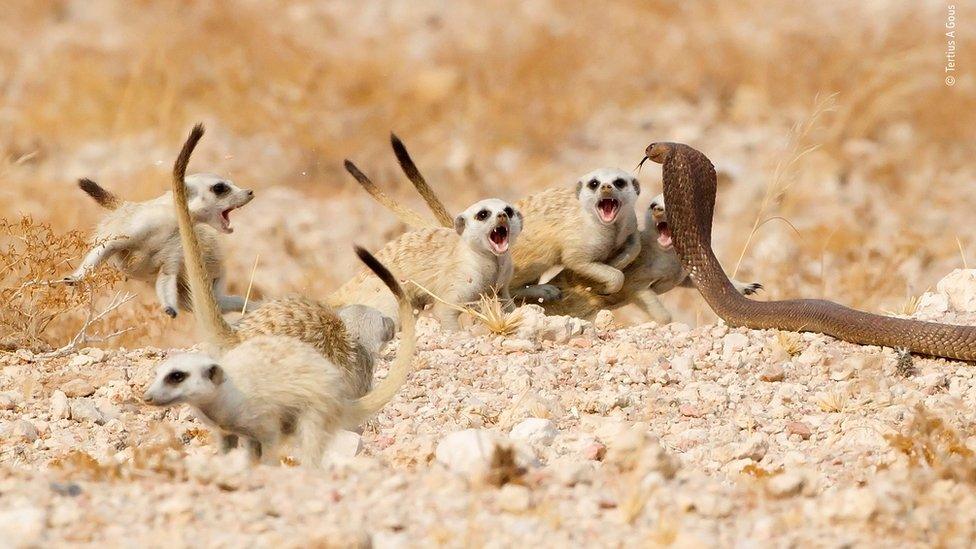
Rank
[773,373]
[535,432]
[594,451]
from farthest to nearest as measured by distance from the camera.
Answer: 1. [773,373]
2. [535,432]
3. [594,451]

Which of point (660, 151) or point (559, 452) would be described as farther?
point (660, 151)

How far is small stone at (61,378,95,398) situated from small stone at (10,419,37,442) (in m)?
0.43

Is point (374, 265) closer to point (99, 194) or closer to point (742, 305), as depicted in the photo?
point (742, 305)

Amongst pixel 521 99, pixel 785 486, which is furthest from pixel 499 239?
pixel 521 99

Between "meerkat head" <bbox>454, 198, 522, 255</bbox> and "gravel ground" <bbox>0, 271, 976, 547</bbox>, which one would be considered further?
"meerkat head" <bbox>454, 198, 522, 255</bbox>

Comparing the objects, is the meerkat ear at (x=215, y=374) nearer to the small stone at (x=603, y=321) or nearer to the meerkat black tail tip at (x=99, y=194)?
the meerkat black tail tip at (x=99, y=194)

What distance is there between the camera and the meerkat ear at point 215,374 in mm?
4293

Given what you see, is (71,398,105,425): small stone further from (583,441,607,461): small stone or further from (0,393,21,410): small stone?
(583,441,607,461): small stone

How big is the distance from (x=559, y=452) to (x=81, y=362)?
7.06 ft

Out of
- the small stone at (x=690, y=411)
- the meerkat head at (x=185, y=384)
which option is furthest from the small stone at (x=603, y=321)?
the meerkat head at (x=185, y=384)

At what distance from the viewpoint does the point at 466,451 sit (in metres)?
3.84

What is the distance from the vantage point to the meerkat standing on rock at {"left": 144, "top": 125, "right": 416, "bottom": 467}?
4.29 metres

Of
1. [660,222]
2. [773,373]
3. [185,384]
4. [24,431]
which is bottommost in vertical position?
[24,431]

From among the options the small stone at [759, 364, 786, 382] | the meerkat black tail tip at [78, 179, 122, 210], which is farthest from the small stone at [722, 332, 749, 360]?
the meerkat black tail tip at [78, 179, 122, 210]
